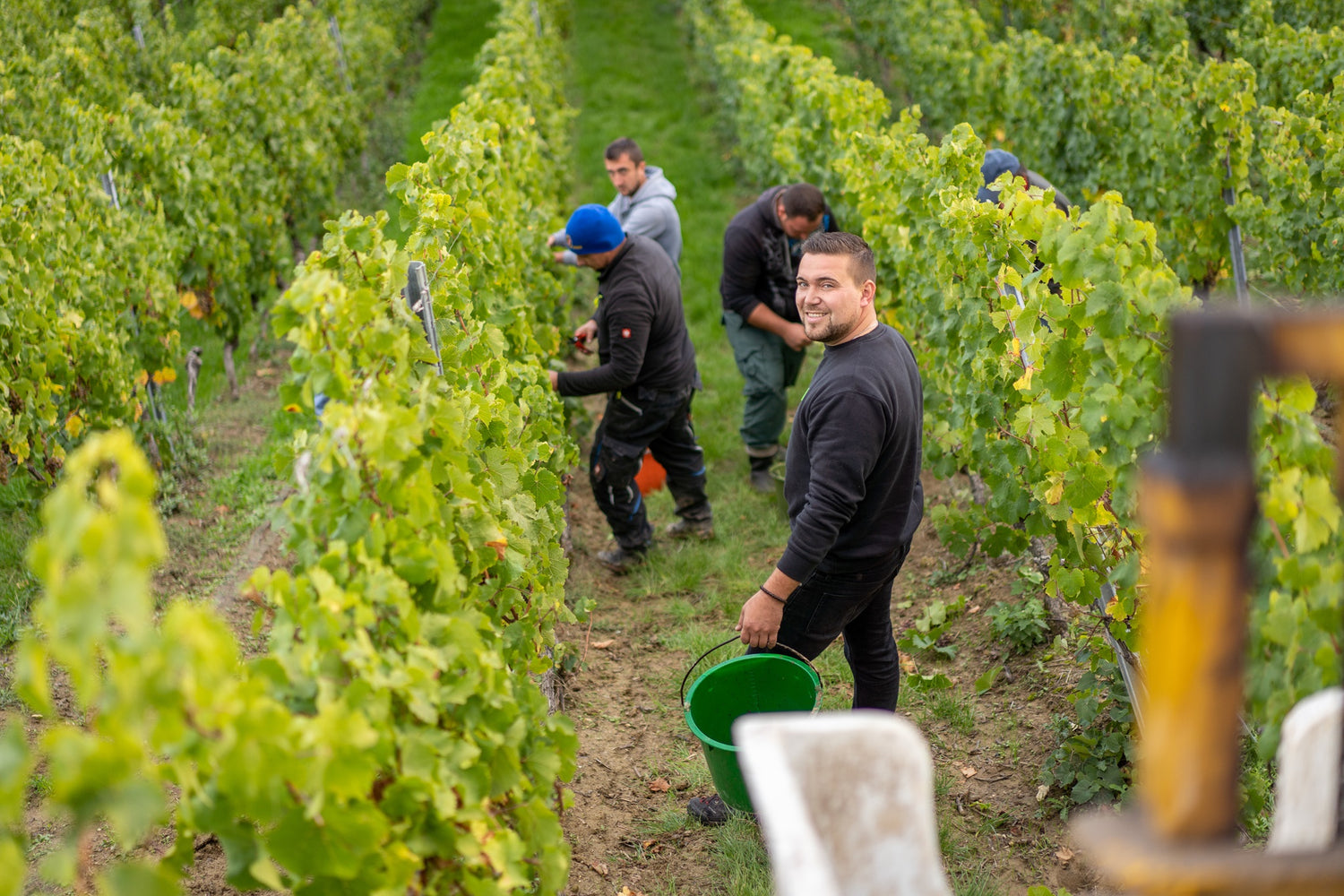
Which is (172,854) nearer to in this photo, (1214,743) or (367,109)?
(1214,743)

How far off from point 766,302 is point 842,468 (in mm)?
2992

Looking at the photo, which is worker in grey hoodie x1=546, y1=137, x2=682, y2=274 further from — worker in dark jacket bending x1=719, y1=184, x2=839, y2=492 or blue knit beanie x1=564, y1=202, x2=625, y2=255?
blue knit beanie x1=564, y1=202, x2=625, y2=255

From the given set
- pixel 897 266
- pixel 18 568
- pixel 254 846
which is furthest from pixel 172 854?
pixel 897 266

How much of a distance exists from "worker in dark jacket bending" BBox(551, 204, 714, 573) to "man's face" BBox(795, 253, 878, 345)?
169 centimetres

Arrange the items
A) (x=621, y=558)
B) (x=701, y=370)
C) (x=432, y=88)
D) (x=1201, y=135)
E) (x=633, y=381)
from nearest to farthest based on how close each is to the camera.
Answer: (x=633, y=381), (x=621, y=558), (x=1201, y=135), (x=701, y=370), (x=432, y=88)

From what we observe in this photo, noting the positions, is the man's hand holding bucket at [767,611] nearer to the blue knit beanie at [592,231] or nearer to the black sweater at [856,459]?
the black sweater at [856,459]

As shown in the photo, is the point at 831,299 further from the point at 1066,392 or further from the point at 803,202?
the point at 803,202

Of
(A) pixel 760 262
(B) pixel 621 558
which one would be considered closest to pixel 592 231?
(A) pixel 760 262

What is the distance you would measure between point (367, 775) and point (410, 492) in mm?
701

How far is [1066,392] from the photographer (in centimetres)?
307

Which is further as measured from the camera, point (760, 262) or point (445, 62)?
point (445, 62)

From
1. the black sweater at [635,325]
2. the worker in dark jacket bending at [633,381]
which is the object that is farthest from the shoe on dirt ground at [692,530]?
the black sweater at [635,325]

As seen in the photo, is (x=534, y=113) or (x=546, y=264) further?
(x=534, y=113)

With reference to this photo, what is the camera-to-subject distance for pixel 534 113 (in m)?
9.83
